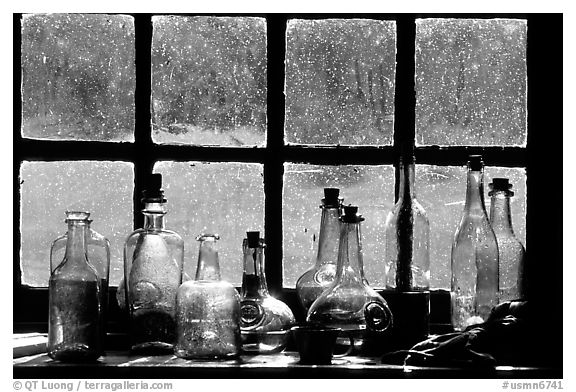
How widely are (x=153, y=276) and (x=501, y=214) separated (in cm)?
72

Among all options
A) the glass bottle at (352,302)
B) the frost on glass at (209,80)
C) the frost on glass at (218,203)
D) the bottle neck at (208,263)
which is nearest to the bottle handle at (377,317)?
the glass bottle at (352,302)

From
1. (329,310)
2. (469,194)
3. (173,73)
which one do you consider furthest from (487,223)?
(173,73)

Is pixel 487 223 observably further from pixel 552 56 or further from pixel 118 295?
pixel 118 295

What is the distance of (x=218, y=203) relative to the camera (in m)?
1.75

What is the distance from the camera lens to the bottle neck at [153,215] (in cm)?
154

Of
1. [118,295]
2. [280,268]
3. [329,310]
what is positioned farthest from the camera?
[280,268]

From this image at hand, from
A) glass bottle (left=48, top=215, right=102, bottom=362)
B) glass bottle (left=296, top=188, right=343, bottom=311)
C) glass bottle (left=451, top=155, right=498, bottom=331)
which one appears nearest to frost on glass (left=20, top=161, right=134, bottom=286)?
glass bottle (left=48, top=215, right=102, bottom=362)

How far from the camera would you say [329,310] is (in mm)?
1451

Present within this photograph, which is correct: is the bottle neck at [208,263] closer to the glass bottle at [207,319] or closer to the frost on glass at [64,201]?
the glass bottle at [207,319]

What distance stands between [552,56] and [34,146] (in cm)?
114

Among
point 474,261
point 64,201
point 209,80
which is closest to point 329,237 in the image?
point 474,261

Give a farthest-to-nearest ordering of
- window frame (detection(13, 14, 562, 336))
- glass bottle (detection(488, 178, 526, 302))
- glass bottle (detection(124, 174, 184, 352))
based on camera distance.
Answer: window frame (detection(13, 14, 562, 336)) → glass bottle (detection(488, 178, 526, 302)) → glass bottle (detection(124, 174, 184, 352))

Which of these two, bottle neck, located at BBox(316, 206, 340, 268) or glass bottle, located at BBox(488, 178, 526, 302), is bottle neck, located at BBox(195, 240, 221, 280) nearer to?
bottle neck, located at BBox(316, 206, 340, 268)

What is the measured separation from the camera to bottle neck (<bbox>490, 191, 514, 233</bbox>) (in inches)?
64.5
